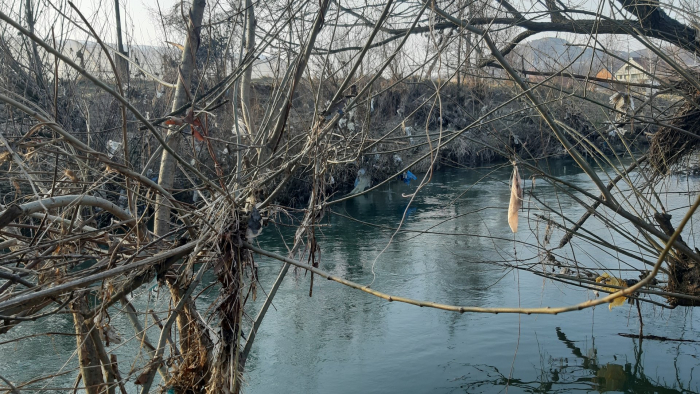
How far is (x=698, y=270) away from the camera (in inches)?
139

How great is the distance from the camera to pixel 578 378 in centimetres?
502

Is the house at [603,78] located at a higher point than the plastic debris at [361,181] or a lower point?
higher

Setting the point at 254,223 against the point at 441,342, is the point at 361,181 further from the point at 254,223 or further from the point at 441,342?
the point at 254,223

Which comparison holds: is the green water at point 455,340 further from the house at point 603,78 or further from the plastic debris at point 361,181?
the plastic debris at point 361,181

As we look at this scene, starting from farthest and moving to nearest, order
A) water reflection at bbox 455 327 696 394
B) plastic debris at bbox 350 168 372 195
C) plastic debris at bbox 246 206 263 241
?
1. plastic debris at bbox 350 168 372 195
2. water reflection at bbox 455 327 696 394
3. plastic debris at bbox 246 206 263 241

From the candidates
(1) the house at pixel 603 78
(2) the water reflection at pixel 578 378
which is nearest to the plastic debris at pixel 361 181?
(2) the water reflection at pixel 578 378

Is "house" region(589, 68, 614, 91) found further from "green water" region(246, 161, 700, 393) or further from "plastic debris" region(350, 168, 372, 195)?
"plastic debris" region(350, 168, 372, 195)

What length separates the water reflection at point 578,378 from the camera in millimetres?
4855

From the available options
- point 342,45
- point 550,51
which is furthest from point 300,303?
point 550,51

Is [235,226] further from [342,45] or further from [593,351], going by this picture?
[593,351]

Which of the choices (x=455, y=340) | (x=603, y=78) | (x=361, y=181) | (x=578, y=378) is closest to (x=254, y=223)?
(x=603, y=78)

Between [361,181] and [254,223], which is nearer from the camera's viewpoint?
[254,223]

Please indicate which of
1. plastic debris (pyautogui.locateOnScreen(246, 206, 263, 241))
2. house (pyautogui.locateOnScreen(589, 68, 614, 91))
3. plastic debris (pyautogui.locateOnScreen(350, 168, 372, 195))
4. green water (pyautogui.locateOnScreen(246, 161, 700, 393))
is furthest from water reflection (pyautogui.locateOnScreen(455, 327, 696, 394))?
plastic debris (pyautogui.locateOnScreen(350, 168, 372, 195))

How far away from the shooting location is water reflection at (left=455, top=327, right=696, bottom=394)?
4855mm
